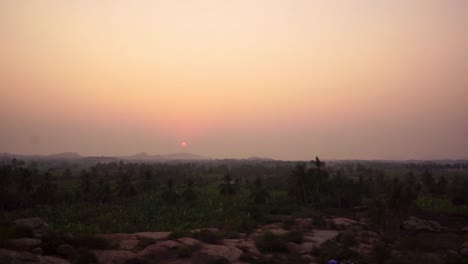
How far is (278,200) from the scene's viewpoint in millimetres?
60375

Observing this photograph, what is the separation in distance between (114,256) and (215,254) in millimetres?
6193

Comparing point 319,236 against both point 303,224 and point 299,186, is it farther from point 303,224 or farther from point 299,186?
point 299,186

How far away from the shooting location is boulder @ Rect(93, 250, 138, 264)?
19.1 m

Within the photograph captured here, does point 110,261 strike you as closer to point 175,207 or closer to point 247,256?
point 247,256

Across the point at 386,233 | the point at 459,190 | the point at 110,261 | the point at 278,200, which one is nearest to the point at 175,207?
the point at 278,200

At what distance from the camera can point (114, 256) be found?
779 inches

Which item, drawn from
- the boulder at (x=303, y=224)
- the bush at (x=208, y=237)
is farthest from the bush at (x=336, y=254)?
the boulder at (x=303, y=224)

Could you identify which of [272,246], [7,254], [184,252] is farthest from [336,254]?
[7,254]

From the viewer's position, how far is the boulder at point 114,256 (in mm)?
19122

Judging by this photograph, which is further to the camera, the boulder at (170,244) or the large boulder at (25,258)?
the boulder at (170,244)

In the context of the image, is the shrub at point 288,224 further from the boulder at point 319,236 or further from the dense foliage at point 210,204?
the dense foliage at point 210,204

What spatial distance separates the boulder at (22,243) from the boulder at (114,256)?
3.32m

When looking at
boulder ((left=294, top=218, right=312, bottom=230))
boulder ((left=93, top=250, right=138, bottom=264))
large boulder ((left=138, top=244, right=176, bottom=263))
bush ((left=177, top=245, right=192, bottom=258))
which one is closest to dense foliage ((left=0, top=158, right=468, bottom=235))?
boulder ((left=294, top=218, right=312, bottom=230))

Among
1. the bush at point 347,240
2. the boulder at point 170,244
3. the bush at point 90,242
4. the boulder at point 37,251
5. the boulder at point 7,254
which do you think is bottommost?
the bush at point 347,240
